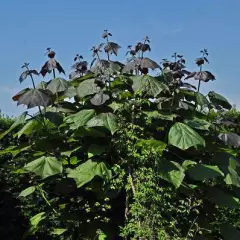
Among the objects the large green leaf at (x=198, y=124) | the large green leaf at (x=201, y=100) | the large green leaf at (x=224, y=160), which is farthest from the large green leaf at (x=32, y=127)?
the large green leaf at (x=224, y=160)

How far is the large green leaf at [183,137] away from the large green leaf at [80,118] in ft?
2.17

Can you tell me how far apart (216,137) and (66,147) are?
132 cm

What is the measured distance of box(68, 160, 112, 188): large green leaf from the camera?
3855 millimetres

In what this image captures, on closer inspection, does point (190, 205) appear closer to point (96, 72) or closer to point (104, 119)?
point (104, 119)

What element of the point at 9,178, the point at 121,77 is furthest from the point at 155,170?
the point at 9,178

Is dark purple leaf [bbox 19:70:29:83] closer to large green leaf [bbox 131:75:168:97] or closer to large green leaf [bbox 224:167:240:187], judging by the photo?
large green leaf [bbox 131:75:168:97]

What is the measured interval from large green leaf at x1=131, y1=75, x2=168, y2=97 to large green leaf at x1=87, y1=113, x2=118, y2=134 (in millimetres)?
353

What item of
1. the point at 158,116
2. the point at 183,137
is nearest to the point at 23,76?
the point at 158,116

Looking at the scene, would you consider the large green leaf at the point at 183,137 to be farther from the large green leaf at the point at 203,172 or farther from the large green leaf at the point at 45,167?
the large green leaf at the point at 45,167

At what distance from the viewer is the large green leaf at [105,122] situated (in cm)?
394

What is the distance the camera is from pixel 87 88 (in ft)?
14.1

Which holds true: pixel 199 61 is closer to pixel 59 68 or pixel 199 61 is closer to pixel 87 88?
pixel 87 88

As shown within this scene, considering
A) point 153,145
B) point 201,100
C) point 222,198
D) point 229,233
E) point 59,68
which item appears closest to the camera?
point 153,145

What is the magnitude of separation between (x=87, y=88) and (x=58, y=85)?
309 mm
